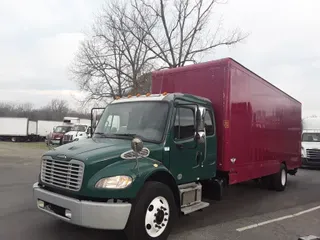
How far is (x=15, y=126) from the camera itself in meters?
45.3

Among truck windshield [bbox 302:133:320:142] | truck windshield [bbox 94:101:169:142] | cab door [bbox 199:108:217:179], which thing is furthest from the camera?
truck windshield [bbox 302:133:320:142]

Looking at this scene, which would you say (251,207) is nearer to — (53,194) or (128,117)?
(128,117)

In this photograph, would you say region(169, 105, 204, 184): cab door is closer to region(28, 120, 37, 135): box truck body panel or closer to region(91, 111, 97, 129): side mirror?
region(91, 111, 97, 129): side mirror

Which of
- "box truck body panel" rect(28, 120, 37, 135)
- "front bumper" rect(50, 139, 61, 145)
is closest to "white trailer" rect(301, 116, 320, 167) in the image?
"front bumper" rect(50, 139, 61, 145)

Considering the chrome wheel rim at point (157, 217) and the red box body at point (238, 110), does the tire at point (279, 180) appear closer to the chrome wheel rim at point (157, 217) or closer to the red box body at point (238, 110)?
the red box body at point (238, 110)

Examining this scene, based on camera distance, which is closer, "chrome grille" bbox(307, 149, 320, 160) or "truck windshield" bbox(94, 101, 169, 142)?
"truck windshield" bbox(94, 101, 169, 142)

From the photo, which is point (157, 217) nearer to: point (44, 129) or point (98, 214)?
point (98, 214)

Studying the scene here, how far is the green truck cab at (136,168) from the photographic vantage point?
4.59 meters

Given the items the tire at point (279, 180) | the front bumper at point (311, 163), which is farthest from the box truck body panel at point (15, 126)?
the tire at point (279, 180)

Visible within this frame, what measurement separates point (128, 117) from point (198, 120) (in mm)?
1279

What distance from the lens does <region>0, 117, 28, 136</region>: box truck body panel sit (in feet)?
148

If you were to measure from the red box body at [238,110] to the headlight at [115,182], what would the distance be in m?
2.84

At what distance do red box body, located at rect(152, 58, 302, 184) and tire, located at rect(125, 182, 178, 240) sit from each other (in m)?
2.09

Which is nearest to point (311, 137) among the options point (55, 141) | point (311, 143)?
point (311, 143)
